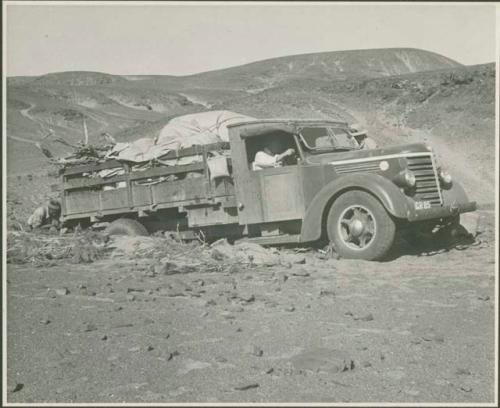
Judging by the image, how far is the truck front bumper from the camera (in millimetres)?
6699

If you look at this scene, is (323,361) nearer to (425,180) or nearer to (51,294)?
(51,294)

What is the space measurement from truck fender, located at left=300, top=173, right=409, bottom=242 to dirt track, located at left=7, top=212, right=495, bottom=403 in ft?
1.92

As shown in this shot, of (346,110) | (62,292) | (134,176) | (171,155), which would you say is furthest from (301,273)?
(346,110)

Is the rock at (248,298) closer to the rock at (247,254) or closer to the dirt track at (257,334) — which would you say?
the dirt track at (257,334)

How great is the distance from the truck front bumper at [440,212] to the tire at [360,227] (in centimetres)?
25

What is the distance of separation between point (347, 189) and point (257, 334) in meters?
3.05

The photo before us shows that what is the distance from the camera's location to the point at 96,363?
3812 mm

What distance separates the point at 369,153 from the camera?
23.6 ft

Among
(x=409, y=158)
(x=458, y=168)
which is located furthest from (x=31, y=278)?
(x=458, y=168)

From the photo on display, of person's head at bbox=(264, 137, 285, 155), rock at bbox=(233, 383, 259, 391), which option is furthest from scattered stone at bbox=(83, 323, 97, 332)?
person's head at bbox=(264, 137, 285, 155)

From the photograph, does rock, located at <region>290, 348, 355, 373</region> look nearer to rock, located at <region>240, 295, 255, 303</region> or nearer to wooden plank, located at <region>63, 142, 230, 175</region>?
rock, located at <region>240, 295, 255, 303</region>

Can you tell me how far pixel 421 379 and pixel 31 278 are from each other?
14.1 feet

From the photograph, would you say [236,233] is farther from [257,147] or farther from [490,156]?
[490,156]

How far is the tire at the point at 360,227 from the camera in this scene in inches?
265
